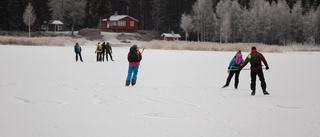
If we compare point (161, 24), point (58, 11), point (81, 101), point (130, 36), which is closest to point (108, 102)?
point (81, 101)

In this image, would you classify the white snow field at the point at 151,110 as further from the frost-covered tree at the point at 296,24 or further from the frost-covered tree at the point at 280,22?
the frost-covered tree at the point at 296,24

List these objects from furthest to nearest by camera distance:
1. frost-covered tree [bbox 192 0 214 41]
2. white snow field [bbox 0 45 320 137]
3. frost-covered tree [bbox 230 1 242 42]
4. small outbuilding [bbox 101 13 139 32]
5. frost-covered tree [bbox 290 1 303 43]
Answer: small outbuilding [bbox 101 13 139 32] < frost-covered tree [bbox 192 0 214 41] < frost-covered tree [bbox 230 1 242 42] < frost-covered tree [bbox 290 1 303 43] < white snow field [bbox 0 45 320 137]

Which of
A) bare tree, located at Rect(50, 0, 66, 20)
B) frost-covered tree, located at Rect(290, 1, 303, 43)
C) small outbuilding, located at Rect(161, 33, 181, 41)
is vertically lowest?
small outbuilding, located at Rect(161, 33, 181, 41)

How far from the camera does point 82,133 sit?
558 cm

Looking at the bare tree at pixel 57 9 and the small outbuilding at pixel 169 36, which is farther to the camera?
the bare tree at pixel 57 9

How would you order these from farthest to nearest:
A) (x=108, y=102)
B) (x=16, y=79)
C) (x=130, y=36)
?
1. (x=130, y=36)
2. (x=16, y=79)
3. (x=108, y=102)

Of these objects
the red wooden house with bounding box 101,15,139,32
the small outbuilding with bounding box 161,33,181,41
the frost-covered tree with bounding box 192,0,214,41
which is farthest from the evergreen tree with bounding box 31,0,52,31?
the frost-covered tree with bounding box 192,0,214,41

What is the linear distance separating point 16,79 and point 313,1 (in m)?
86.1

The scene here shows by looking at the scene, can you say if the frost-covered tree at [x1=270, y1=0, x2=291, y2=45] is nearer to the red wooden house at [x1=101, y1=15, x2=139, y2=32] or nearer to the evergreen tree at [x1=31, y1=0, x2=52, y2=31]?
the red wooden house at [x1=101, y1=15, x2=139, y2=32]

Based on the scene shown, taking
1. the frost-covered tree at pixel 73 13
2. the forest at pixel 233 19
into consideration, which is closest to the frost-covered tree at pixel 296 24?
the forest at pixel 233 19

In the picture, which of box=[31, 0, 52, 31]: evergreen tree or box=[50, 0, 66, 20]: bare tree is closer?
box=[31, 0, 52, 31]: evergreen tree

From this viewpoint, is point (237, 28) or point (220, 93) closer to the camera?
point (220, 93)

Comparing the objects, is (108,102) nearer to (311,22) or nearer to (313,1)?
(311,22)

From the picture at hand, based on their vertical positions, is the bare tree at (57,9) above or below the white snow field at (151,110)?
above
